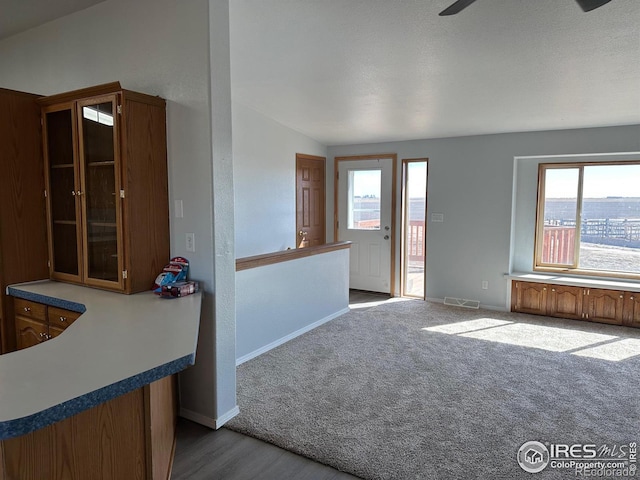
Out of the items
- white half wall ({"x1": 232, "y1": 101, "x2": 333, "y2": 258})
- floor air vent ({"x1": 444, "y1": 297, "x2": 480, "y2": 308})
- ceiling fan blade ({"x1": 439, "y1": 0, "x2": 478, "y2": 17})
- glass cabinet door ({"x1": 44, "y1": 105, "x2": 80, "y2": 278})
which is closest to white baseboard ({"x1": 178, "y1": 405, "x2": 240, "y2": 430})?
glass cabinet door ({"x1": 44, "y1": 105, "x2": 80, "y2": 278})

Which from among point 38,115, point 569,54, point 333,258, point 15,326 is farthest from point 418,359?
point 38,115

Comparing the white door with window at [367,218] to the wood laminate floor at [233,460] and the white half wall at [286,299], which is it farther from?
the wood laminate floor at [233,460]

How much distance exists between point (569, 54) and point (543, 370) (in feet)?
8.16

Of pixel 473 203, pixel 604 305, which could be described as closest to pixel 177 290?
pixel 473 203

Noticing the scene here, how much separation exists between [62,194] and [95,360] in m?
1.85

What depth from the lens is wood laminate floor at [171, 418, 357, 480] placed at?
2.17m

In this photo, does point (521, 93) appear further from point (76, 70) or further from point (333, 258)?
point (76, 70)

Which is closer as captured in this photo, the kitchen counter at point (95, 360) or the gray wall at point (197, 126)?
the kitchen counter at point (95, 360)

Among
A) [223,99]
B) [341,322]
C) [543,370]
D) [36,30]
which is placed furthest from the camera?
[341,322]

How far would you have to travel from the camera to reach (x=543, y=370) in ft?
11.4

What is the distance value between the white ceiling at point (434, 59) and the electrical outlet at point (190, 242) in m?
1.56

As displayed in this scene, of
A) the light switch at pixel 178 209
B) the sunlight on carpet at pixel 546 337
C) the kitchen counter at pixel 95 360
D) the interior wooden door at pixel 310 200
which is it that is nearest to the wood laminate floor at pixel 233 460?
the kitchen counter at pixel 95 360

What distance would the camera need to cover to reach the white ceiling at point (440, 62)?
2.65m

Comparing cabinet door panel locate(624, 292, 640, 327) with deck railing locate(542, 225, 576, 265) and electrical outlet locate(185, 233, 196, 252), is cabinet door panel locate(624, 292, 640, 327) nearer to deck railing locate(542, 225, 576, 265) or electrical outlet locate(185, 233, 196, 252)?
deck railing locate(542, 225, 576, 265)
